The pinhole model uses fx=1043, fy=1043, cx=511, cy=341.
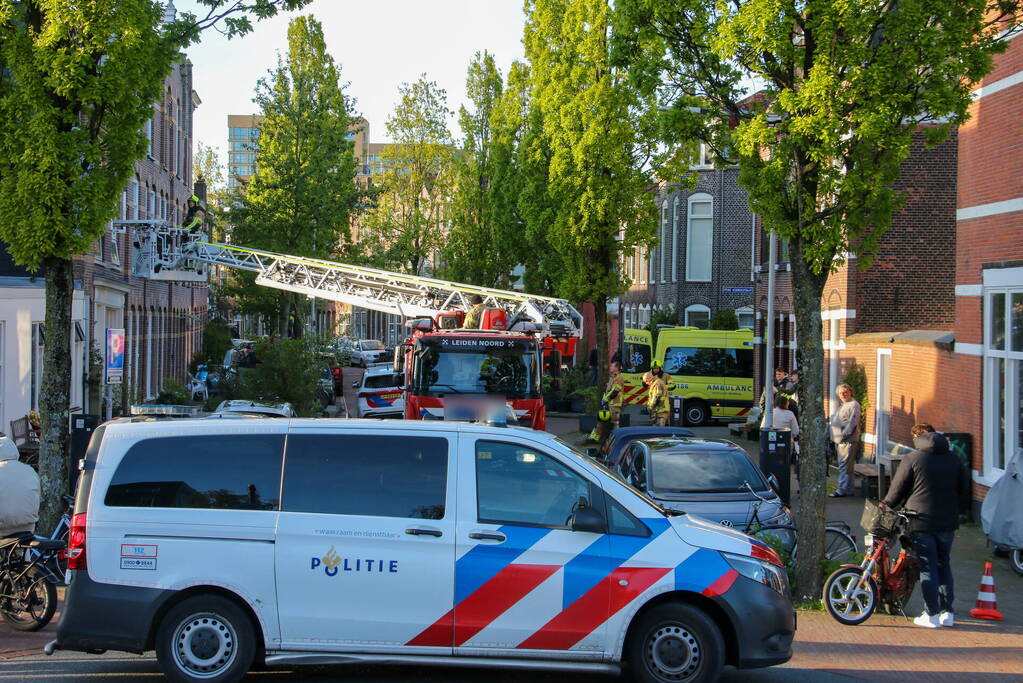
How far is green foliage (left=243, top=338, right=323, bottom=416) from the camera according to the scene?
80.8 feet

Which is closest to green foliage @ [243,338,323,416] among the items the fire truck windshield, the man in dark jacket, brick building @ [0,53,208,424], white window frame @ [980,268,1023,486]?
brick building @ [0,53,208,424]

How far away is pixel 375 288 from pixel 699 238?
17.0 metres

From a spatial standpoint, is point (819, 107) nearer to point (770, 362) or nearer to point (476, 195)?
point (770, 362)

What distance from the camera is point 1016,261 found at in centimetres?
1352

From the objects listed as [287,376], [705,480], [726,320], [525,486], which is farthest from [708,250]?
[525,486]

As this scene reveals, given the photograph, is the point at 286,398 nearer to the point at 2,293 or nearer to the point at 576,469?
the point at 2,293

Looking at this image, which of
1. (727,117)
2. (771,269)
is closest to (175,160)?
(771,269)

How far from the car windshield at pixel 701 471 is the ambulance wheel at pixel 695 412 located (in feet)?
58.8

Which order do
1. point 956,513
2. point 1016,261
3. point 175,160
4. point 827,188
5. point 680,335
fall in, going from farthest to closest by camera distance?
point 175,160
point 680,335
point 1016,261
point 827,188
point 956,513

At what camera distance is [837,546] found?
11.0 m

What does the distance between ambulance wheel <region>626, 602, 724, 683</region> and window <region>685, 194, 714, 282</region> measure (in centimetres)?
3534

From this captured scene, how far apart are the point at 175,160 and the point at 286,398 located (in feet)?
53.7

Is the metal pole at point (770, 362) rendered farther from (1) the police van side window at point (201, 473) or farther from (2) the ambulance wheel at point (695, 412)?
(1) the police van side window at point (201, 473)

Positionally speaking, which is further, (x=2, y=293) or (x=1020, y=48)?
(x=2, y=293)
